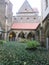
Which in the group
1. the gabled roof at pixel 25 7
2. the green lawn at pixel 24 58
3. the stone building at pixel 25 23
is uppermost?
the gabled roof at pixel 25 7

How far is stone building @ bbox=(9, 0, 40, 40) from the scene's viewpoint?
3634cm

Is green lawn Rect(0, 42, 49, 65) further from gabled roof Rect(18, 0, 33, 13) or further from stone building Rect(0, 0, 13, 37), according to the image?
gabled roof Rect(18, 0, 33, 13)

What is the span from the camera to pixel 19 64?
23.9 ft

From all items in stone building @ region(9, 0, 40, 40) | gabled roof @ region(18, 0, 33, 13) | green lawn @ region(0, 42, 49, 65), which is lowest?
green lawn @ region(0, 42, 49, 65)

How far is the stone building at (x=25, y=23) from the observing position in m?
36.3

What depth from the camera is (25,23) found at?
131ft

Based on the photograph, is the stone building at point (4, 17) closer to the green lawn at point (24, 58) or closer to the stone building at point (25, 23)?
the stone building at point (25, 23)

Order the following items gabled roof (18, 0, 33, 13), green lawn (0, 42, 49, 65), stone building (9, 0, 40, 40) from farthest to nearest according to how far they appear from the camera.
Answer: gabled roof (18, 0, 33, 13) < stone building (9, 0, 40, 40) < green lawn (0, 42, 49, 65)

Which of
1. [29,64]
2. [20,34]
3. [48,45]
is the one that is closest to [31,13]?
[20,34]

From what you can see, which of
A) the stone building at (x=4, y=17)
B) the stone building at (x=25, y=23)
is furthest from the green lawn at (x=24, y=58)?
the stone building at (x=4, y=17)

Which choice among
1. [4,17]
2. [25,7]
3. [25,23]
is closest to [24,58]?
[4,17]

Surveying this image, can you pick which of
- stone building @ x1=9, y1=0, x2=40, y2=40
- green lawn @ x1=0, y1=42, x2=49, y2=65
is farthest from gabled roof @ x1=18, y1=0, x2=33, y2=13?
green lawn @ x1=0, y1=42, x2=49, y2=65

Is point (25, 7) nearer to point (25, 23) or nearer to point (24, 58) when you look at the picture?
point (25, 23)

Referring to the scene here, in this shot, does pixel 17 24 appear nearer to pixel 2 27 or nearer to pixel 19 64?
pixel 2 27
